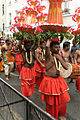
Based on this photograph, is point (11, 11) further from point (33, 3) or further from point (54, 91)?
point (54, 91)

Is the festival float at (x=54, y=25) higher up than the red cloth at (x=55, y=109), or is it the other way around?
the festival float at (x=54, y=25)

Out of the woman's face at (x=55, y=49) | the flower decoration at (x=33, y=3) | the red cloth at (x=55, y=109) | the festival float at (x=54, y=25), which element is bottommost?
the red cloth at (x=55, y=109)

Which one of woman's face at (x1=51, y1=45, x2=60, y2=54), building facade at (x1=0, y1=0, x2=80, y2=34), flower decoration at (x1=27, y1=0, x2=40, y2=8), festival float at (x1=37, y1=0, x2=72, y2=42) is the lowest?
woman's face at (x1=51, y1=45, x2=60, y2=54)

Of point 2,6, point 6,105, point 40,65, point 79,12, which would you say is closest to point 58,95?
point 6,105

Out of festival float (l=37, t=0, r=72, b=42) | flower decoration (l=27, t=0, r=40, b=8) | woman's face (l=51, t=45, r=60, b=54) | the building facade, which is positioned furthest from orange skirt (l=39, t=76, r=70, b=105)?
the building facade

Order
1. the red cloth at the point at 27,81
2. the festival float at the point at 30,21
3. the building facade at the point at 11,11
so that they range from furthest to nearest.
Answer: the building facade at the point at 11,11 → the festival float at the point at 30,21 → the red cloth at the point at 27,81

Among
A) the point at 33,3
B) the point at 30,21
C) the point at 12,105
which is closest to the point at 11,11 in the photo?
the point at 33,3

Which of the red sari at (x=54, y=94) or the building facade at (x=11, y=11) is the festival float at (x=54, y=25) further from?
the building facade at (x=11, y=11)

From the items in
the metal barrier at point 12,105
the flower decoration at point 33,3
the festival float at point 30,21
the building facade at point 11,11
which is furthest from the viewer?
the building facade at point 11,11

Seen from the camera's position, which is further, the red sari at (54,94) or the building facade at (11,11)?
the building facade at (11,11)

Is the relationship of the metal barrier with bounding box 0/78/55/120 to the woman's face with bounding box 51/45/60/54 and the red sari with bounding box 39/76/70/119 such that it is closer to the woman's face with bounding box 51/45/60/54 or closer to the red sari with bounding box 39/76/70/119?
the red sari with bounding box 39/76/70/119

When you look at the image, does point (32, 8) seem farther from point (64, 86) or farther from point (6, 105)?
point (6, 105)

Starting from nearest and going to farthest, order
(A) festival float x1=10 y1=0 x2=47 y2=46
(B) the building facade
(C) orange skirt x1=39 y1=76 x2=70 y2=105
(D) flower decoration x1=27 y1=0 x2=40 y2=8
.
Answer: (C) orange skirt x1=39 y1=76 x2=70 y2=105
(A) festival float x1=10 y1=0 x2=47 y2=46
(D) flower decoration x1=27 y1=0 x2=40 y2=8
(B) the building facade

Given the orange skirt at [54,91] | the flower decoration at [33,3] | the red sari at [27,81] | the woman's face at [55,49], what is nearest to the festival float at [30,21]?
the flower decoration at [33,3]
